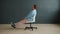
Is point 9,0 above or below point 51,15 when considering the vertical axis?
above

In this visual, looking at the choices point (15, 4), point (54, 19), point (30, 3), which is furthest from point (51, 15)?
point (15, 4)

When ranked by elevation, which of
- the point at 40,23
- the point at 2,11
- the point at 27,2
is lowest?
the point at 40,23

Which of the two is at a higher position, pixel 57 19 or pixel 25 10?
pixel 25 10

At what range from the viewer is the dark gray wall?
7.01 metres

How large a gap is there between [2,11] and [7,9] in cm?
27

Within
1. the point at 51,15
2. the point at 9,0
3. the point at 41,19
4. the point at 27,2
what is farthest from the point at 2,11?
the point at 51,15

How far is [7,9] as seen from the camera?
7.04 meters

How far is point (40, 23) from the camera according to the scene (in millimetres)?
7086

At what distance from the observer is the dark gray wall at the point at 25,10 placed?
7008 millimetres

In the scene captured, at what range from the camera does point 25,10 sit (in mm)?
7043

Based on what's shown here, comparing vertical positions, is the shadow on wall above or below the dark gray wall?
below

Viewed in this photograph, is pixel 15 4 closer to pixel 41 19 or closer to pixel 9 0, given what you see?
pixel 9 0

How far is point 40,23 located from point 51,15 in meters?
0.69

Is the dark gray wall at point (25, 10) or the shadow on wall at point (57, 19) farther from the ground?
the dark gray wall at point (25, 10)
